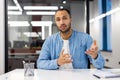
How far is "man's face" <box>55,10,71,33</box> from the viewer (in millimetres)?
2340

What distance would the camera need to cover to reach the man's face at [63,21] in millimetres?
2340

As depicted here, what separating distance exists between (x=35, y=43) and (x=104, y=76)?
9.11ft

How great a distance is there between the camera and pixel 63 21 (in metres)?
2.36

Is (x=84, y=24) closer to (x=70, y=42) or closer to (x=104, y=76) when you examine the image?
(x=70, y=42)

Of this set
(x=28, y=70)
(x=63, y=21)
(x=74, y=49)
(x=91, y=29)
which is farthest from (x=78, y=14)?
(x=28, y=70)

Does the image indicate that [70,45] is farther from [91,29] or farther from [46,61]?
[91,29]

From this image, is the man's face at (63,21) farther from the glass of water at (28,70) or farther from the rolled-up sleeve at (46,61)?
the glass of water at (28,70)

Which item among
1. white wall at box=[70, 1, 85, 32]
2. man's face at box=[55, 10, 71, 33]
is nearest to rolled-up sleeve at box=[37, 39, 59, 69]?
man's face at box=[55, 10, 71, 33]

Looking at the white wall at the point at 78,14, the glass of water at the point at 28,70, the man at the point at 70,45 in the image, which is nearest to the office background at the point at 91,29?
the white wall at the point at 78,14

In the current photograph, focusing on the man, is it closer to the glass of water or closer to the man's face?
the man's face

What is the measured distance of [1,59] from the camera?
3.83m

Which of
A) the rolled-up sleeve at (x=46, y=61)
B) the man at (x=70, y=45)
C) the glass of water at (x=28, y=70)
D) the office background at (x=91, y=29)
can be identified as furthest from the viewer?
the office background at (x=91, y=29)

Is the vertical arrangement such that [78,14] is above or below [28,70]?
above

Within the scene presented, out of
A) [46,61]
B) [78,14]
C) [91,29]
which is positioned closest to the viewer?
[46,61]
